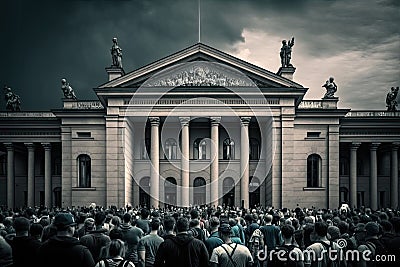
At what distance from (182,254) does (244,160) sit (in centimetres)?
4405

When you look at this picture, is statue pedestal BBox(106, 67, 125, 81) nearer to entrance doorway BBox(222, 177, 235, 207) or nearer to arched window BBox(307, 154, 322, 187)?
entrance doorway BBox(222, 177, 235, 207)

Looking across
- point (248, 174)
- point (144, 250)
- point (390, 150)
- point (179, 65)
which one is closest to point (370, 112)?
point (390, 150)

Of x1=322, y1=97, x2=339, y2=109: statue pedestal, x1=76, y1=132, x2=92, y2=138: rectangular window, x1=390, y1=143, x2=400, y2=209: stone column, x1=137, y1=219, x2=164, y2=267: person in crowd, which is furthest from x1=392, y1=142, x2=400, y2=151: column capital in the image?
x1=137, y1=219, x2=164, y2=267: person in crowd

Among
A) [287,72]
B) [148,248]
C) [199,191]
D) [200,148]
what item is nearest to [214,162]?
[199,191]

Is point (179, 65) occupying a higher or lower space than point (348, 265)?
higher

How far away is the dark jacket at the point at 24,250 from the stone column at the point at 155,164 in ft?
139

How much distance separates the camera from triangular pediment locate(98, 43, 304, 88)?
5197 centimetres

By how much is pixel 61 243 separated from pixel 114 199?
4456 cm

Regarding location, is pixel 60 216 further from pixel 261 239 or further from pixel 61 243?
pixel 261 239

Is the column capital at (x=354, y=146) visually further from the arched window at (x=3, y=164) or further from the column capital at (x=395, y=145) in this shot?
the arched window at (x=3, y=164)

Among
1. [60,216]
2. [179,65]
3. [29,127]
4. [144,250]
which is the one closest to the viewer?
[60,216]

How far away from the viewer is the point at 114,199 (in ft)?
173

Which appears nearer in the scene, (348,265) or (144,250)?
(348,265)

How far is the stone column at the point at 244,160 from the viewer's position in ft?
173
